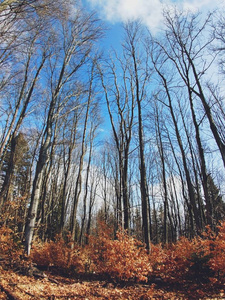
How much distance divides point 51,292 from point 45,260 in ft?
9.74

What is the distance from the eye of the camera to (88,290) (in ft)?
14.5

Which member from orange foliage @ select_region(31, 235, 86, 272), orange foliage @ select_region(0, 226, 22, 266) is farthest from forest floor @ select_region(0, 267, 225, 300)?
orange foliage @ select_region(31, 235, 86, 272)

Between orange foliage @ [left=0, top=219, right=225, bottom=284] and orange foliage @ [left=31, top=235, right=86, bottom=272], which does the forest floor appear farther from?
orange foliage @ [left=31, top=235, right=86, bottom=272]

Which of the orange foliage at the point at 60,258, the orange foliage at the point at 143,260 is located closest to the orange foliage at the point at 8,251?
the orange foliage at the point at 143,260

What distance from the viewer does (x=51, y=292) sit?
13.1ft

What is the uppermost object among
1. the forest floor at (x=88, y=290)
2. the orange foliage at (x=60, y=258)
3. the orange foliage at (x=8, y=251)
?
the orange foliage at (x=8, y=251)

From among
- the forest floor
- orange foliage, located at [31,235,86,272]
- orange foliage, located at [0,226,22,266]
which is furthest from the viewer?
orange foliage, located at [31,235,86,272]

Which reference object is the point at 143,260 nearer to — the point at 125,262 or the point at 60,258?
the point at 125,262

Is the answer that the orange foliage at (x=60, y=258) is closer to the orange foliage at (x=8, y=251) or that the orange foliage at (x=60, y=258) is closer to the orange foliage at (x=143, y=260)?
the orange foliage at (x=143, y=260)

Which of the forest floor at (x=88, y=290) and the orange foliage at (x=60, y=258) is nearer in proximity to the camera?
the forest floor at (x=88, y=290)

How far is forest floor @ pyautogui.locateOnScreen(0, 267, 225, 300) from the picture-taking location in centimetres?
369

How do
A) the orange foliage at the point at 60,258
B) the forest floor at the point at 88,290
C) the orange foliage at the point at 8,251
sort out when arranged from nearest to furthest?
the forest floor at the point at 88,290
the orange foliage at the point at 8,251
the orange foliage at the point at 60,258

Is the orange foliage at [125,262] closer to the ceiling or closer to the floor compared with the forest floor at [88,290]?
closer to the ceiling

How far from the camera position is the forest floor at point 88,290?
12.1 ft
